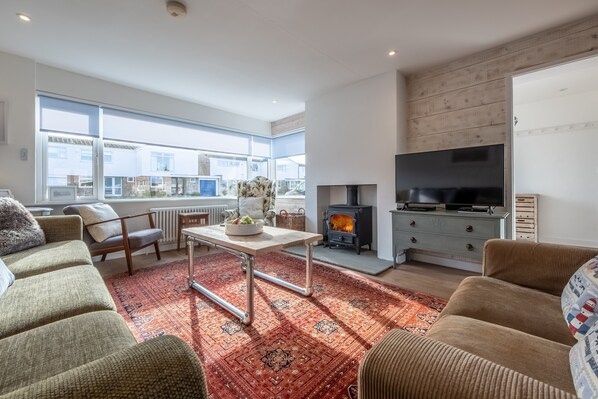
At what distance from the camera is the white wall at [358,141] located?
332 cm

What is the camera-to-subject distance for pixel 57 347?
798 millimetres

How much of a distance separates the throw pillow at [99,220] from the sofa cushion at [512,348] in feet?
10.5

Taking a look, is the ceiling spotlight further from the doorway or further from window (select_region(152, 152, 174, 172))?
the doorway

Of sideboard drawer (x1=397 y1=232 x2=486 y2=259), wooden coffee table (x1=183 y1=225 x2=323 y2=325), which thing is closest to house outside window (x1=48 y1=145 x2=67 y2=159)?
wooden coffee table (x1=183 y1=225 x2=323 y2=325)

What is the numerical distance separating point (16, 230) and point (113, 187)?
1962 millimetres

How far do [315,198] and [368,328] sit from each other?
262 centimetres

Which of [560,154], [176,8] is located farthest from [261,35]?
[560,154]

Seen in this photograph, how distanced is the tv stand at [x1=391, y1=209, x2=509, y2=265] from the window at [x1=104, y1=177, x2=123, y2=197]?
380 centimetres

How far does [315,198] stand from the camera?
13.8 ft

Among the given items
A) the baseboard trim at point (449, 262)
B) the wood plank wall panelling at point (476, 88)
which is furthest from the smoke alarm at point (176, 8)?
the baseboard trim at point (449, 262)

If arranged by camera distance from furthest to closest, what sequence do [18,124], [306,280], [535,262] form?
1. [18,124]
2. [306,280]
3. [535,262]

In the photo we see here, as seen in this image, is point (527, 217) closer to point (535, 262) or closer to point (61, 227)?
point (535, 262)

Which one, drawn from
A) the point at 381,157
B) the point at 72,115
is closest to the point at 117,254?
the point at 72,115

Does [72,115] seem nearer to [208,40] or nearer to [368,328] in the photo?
[208,40]
